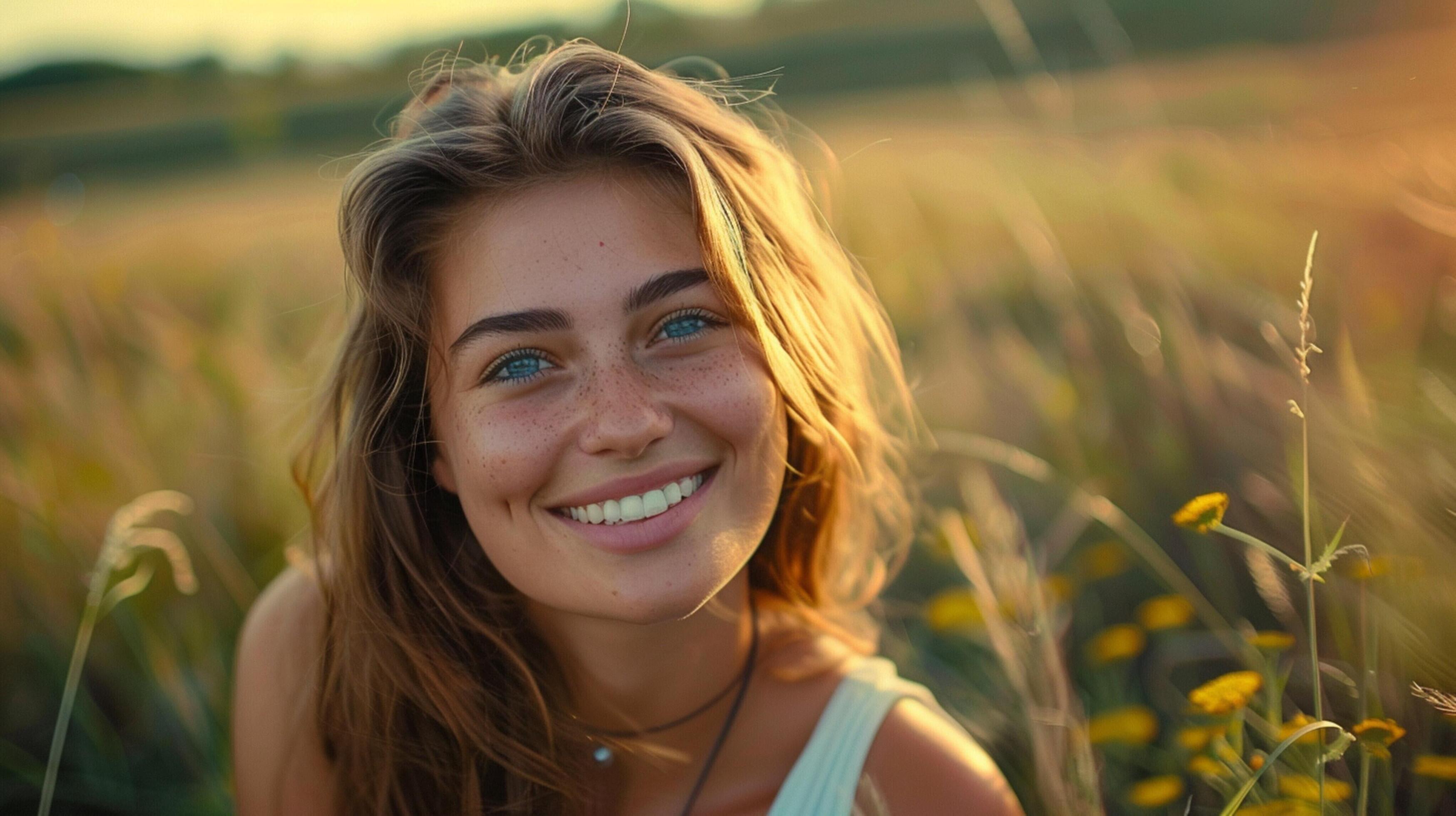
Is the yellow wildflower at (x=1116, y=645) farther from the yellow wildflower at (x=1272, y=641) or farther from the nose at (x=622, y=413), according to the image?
the nose at (x=622, y=413)

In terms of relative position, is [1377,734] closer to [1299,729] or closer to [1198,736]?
[1299,729]

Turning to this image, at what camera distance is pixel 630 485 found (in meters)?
1.42

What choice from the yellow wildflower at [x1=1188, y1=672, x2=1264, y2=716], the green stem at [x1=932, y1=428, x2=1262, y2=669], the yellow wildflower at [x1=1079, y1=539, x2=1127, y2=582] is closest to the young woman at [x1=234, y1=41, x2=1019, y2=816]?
the green stem at [x1=932, y1=428, x2=1262, y2=669]

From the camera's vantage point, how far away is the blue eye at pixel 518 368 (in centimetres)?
145

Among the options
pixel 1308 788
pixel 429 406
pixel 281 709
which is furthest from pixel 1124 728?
pixel 281 709

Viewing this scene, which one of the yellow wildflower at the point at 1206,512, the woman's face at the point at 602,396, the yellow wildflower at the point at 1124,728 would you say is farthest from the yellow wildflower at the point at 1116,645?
the woman's face at the point at 602,396

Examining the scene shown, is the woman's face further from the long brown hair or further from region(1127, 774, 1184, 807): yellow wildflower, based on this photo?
region(1127, 774, 1184, 807): yellow wildflower

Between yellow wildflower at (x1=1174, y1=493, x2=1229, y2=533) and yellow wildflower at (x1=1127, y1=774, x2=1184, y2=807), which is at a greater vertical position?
yellow wildflower at (x1=1174, y1=493, x2=1229, y2=533)

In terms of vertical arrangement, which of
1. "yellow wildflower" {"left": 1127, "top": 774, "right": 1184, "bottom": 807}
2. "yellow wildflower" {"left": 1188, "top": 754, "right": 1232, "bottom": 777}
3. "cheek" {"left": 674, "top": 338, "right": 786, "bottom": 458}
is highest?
"cheek" {"left": 674, "top": 338, "right": 786, "bottom": 458}

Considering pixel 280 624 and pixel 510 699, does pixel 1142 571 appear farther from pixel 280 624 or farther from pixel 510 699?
pixel 280 624

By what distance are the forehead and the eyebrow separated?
0.01m

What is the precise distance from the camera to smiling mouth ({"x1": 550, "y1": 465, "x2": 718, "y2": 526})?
56.4 inches

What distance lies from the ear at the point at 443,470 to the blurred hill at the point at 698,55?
2.12 ft

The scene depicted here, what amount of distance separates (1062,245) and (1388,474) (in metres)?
2.23
